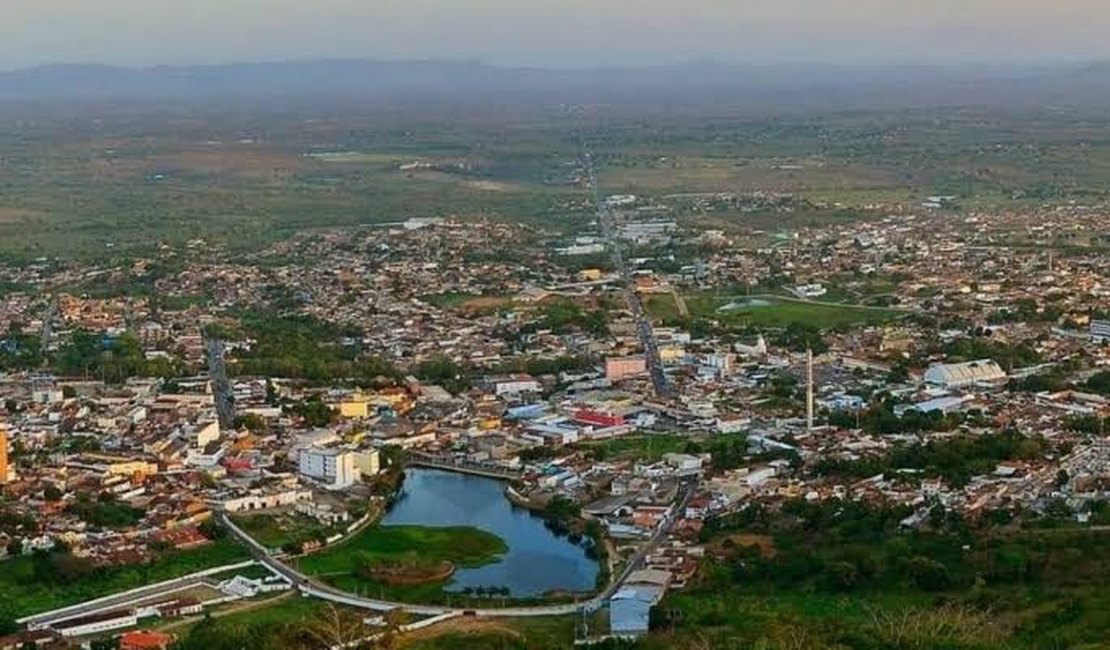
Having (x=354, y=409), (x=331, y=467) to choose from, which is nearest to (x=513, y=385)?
(x=354, y=409)

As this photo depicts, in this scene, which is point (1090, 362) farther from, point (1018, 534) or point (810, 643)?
point (810, 643)

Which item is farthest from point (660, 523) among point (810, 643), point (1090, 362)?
point (1090, 362)

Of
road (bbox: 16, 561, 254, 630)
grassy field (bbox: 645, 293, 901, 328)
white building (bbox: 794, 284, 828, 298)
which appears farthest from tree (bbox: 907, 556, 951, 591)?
white building (bbox: 794, 284, 828, 298)

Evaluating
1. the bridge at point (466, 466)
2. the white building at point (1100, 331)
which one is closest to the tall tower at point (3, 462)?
the bridge at point (466, 466)

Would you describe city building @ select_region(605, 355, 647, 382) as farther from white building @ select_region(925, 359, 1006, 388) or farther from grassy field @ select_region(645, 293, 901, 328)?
white building @ select_region(925, 359, 1006, 388)

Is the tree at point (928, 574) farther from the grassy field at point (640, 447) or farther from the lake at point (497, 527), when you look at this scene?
the grassy field at point (640, 447)

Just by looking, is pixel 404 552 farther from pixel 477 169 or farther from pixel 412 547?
pixel 477 169
